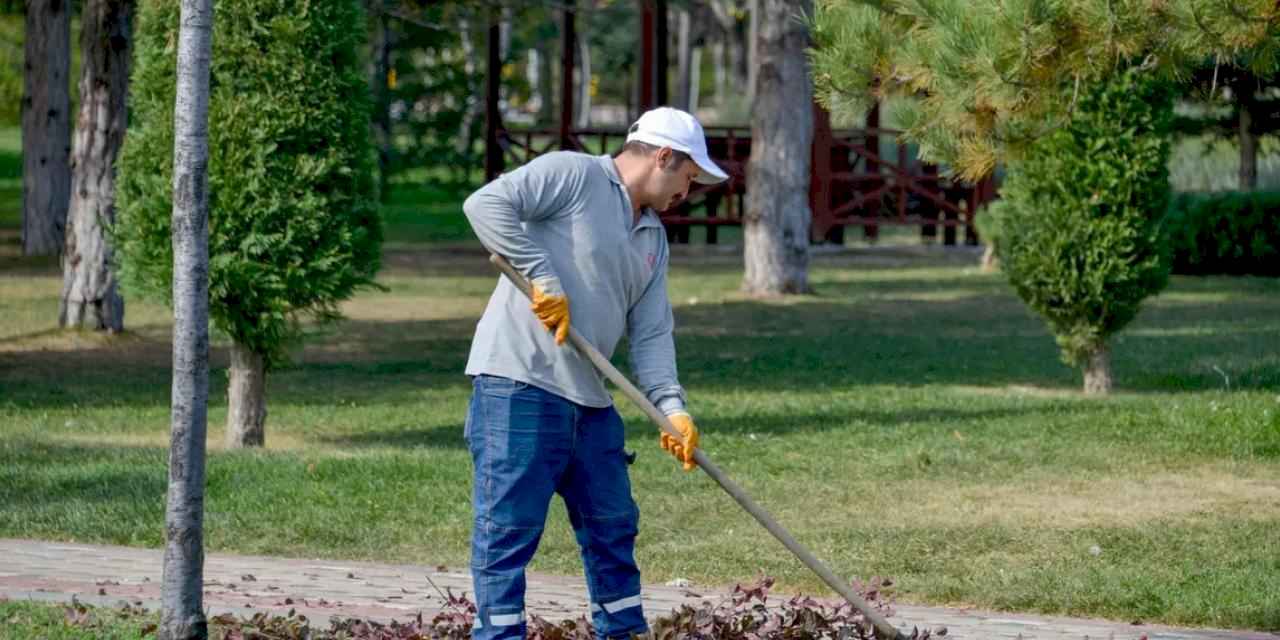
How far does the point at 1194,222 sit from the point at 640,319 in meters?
18.7

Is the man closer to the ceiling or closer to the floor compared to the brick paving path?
closer to the ceiling

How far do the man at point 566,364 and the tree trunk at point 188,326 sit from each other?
798mm

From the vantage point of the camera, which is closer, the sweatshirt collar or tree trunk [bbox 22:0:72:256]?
the sweatshirt collar

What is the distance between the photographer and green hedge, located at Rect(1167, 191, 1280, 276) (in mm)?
22906

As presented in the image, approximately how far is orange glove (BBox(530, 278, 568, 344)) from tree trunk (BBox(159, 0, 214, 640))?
3.25ft

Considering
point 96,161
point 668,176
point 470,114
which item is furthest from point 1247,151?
point 668,176

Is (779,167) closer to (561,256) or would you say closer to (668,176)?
(668,176)

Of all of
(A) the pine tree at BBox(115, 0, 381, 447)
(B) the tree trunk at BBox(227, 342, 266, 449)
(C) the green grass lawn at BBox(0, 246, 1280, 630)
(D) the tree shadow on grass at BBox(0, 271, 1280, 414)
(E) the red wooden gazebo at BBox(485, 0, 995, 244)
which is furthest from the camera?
(E) the red wooden gazebo at BBox(485, 0, 995, 244)

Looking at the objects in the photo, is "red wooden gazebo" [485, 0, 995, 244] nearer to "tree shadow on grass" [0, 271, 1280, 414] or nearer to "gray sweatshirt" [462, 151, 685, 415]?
"tree shadow on grass" [0, 271, 1280, 414]

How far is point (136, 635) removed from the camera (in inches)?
228

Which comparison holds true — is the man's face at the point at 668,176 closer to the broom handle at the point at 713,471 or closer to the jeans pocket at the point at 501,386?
the broom handle at the point at 713,471

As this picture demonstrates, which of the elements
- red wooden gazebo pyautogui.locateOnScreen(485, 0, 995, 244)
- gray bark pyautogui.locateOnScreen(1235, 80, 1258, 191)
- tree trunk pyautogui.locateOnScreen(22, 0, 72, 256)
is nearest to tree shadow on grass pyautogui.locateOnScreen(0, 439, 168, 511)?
tree trunk pyautogui.locateOnScreen(22, 0, 72, 256)

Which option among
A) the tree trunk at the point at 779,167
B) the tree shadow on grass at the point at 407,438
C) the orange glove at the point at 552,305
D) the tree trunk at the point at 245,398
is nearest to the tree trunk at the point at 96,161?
the tree shadow on grass at the point at 407,438

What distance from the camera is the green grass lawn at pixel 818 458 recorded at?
25.0ft
